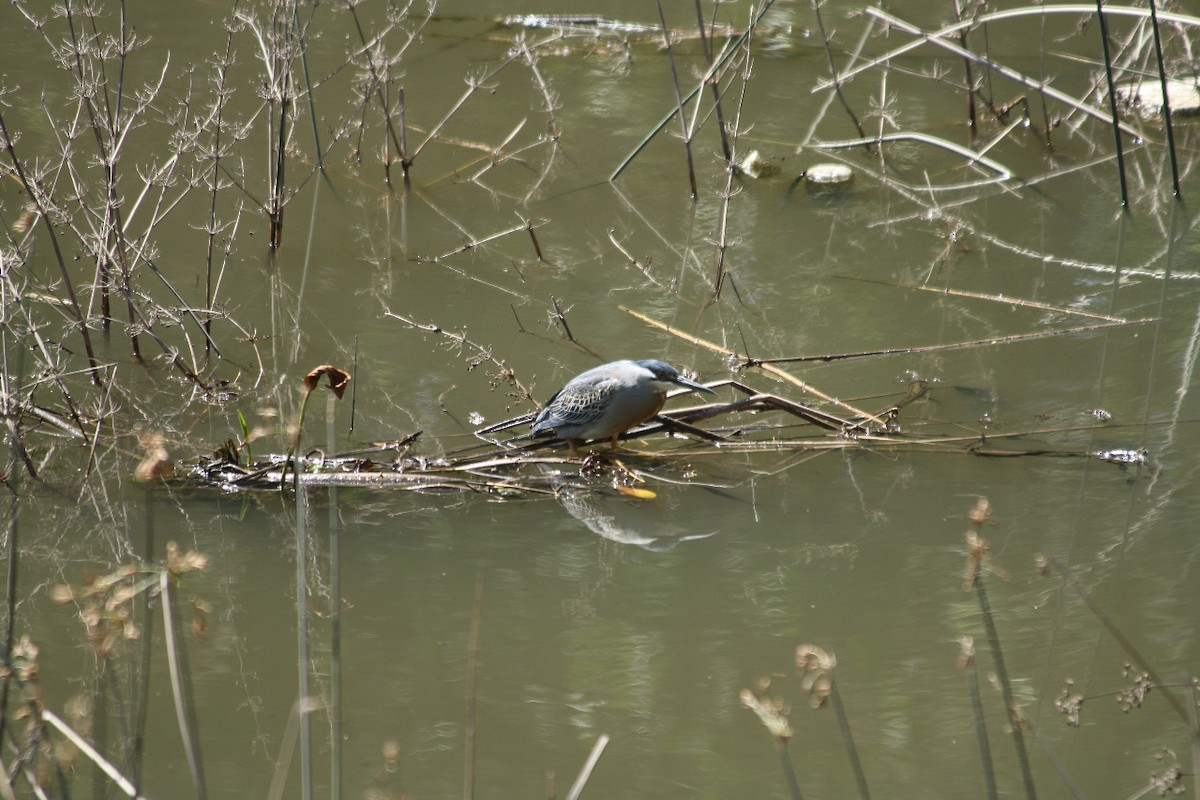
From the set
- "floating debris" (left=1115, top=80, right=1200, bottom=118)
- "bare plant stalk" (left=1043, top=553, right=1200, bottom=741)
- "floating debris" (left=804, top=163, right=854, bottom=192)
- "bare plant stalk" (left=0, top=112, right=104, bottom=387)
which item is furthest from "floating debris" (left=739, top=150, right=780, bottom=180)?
"bare plant stalk" (left=1043, top=553, right=1200, bottom=741)

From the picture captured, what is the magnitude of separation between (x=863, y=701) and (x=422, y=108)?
6816 millimetres

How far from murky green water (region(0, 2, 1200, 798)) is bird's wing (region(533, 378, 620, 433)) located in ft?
1.31

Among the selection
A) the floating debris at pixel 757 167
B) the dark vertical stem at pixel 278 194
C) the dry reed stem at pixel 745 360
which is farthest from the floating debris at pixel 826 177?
the dark vertical stem at pixel 278 194

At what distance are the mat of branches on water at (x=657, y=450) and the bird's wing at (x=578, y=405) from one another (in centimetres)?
15

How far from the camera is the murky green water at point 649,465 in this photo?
137 inches

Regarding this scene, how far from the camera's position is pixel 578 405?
5059 millimetres

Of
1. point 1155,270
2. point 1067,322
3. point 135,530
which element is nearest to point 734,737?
point 135,530

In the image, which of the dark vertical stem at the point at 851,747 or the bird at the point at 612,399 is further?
the bird at the point at 612,399

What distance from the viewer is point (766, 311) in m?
6.61

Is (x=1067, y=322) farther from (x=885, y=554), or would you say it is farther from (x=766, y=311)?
(x=885, y=554)

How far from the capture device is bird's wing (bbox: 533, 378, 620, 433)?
197 inches

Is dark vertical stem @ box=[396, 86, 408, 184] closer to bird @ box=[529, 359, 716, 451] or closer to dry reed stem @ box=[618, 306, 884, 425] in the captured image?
dry reed stem @ box=[618, 306, 884, 425]

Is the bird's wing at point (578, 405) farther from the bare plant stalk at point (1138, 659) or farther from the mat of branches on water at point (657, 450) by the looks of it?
the bare plant stalk at point (1138, 659)

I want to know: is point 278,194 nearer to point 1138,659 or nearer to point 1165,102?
point 1165,102
